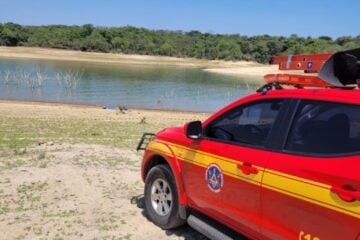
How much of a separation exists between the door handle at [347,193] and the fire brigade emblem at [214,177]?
1.44m

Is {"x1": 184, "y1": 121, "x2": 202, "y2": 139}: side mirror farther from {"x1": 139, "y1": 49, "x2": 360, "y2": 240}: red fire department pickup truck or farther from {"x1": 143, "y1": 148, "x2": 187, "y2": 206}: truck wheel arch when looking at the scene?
{"x1": 143, "y1": 148, "x2": 187, "y2": 206}: truck wheel arch

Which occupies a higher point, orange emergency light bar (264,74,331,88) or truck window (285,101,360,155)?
orange emergency light bar (264,74,331,88)

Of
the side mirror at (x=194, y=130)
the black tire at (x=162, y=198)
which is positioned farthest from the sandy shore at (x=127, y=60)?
the side mirror at (x=194, y=130)

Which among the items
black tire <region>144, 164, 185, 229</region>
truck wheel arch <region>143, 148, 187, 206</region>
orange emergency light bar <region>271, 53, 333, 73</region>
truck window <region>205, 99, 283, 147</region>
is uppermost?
orange emergency light bar <region>271, 53, 333, 73</region>

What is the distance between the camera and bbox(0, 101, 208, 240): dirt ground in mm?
5617

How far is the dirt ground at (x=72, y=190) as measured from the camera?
18.4 feet

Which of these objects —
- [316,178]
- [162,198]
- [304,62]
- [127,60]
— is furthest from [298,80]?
[127,60]

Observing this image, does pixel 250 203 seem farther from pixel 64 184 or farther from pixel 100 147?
pixel 100 147

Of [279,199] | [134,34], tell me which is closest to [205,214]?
[279,199]

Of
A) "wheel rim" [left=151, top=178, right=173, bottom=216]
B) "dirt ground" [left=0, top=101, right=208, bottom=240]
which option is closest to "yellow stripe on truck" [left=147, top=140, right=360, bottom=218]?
"wheel rim" [left=151, top=178, right=173, bottom=216]

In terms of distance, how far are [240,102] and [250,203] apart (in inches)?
41.3

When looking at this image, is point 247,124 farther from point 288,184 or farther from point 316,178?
point 316,178

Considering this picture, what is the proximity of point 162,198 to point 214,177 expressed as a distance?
1322 millimetres

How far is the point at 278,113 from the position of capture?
4.12m
